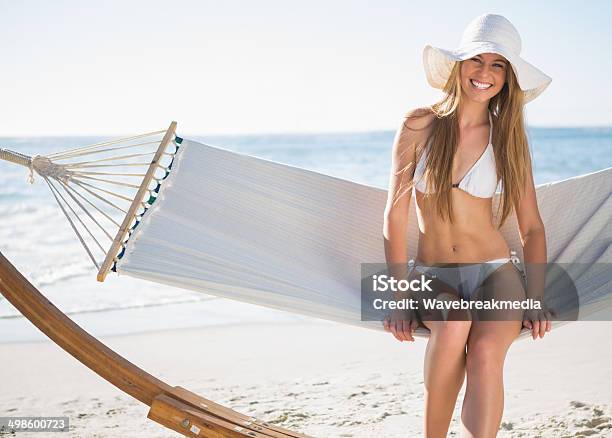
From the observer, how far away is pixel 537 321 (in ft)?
6.50

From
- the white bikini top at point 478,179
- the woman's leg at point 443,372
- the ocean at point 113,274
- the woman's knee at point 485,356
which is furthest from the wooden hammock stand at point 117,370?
the ocean at point 113,274

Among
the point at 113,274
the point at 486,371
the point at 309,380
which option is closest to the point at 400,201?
the point at 486,371

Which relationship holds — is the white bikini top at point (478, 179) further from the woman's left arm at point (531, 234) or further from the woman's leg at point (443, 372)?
the woman's leg at point (443, 372)

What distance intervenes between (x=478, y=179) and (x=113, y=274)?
3.59 meters

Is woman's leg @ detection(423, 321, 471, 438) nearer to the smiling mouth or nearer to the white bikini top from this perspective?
the white bikini top

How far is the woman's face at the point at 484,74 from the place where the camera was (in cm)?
213

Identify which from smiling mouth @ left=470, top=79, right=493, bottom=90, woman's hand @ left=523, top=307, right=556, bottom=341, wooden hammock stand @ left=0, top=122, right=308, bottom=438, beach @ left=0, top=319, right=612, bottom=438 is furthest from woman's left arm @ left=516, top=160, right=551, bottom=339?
wooden hammock stand @ left=0, top=122, right=308, bottom=438

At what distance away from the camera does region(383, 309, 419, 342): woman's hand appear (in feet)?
6.52

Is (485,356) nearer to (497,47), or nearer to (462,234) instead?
(462,234)

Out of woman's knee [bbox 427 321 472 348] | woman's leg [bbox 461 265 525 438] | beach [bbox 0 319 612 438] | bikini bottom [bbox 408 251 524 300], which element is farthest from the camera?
beach [bbox 0 319 612 438]

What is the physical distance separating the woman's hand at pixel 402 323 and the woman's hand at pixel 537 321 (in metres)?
0.27

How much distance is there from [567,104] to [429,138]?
16.2 meters

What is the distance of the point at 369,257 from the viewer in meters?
2.39

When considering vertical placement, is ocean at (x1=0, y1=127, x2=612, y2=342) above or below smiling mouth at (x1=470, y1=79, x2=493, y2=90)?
above
